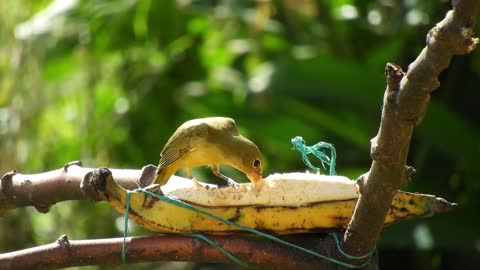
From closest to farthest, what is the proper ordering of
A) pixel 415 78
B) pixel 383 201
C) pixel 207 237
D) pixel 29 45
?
pixel 415 78
pixel 383 201
pixel 207 237
pixel 29 45

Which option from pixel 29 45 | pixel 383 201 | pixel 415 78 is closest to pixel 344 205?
pixel 383 201

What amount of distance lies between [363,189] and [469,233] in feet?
9.04

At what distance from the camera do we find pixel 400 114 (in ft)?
4.87

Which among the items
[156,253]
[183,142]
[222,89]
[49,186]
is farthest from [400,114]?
[222,89]

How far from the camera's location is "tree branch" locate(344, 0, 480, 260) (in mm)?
1376

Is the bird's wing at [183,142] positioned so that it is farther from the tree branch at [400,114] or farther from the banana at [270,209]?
the tree branch at [400,114]

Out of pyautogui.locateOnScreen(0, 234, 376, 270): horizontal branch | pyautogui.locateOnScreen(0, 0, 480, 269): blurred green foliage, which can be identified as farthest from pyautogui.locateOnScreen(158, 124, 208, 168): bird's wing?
pyautogui.locateOnScreen(0, 0, 480, 269): blurred green foliage

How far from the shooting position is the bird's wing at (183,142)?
2.10 m

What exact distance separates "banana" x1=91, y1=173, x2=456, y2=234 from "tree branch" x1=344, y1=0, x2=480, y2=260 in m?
0.12

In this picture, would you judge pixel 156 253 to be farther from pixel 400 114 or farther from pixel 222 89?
pixel 222 89

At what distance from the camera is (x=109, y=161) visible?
5.21 m

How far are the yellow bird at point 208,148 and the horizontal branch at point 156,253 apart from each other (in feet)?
0.86

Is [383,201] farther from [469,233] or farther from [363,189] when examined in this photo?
[469,233]

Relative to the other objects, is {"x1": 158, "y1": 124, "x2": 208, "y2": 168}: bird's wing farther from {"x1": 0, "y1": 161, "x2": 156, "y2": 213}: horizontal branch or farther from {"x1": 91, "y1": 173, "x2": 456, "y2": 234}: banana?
{"x1": 91, "y1": 173, "x2": 456, "y2": 234}: banana
